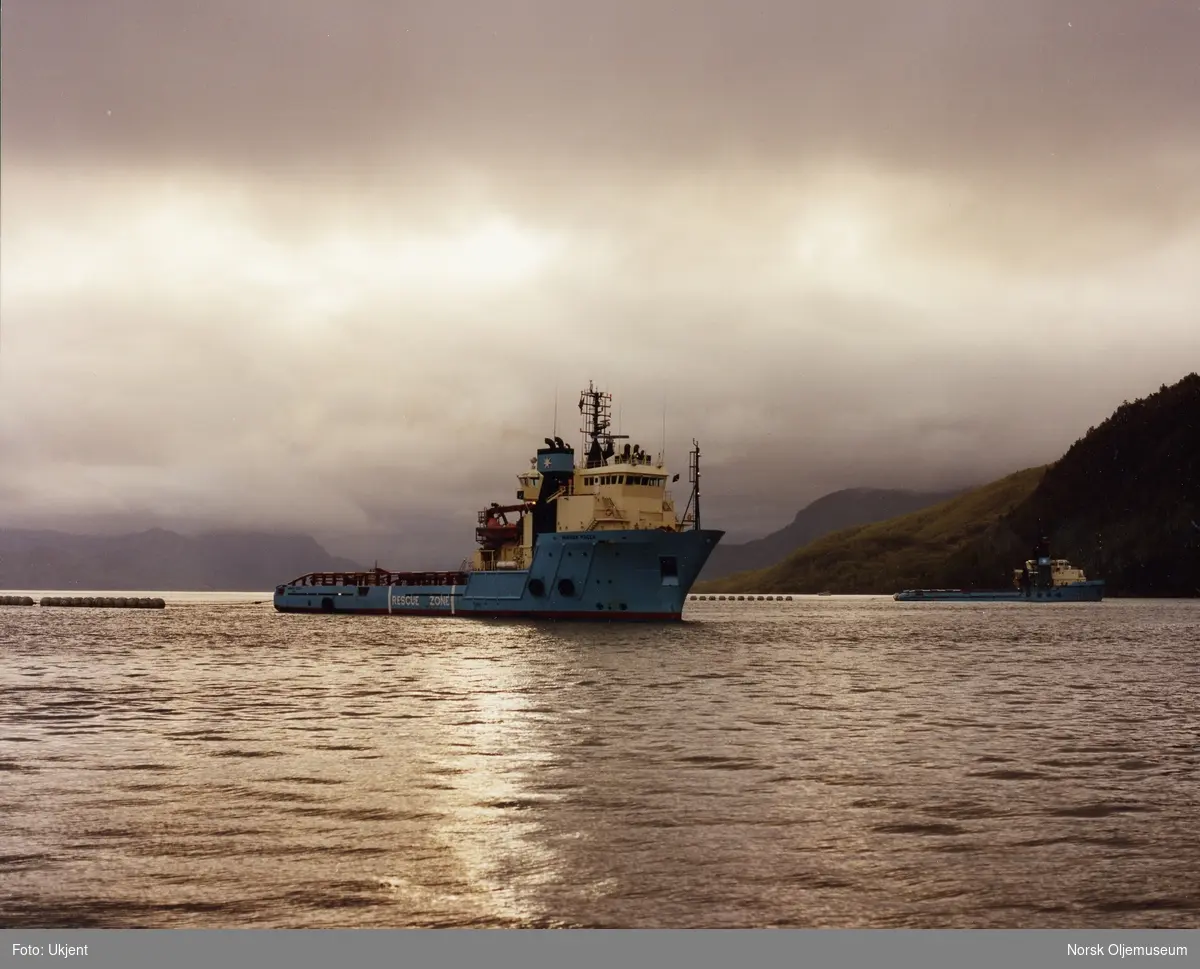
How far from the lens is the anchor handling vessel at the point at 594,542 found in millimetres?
77688

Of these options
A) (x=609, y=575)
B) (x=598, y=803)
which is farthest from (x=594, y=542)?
(x=598, y=803)

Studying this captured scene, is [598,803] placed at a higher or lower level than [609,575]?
lower

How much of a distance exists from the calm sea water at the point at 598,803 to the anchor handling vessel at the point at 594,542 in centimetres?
3762

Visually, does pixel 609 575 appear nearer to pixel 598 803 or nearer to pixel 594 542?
pixel 594 542

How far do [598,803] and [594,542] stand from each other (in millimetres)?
60492

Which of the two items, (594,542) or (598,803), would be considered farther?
(594,542)

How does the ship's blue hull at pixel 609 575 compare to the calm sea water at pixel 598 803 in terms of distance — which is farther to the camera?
the ship's blue hull at pixel 609 575

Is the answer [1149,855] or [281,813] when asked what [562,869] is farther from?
[1149,855]

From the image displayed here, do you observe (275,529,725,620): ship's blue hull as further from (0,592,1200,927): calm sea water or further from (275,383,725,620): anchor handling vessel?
(0,592,1200,927): calm sea water

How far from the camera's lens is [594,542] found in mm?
77500

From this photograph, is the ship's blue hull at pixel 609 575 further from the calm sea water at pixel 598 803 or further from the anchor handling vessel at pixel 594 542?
the calm sea water at pixel 598 803

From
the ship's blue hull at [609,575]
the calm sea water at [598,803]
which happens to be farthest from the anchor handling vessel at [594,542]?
the calm sea water at [598,803]

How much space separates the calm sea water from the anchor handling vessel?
3762 cm

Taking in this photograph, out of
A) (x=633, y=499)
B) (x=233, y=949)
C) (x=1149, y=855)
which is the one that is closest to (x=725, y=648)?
(x=633, y=499)
